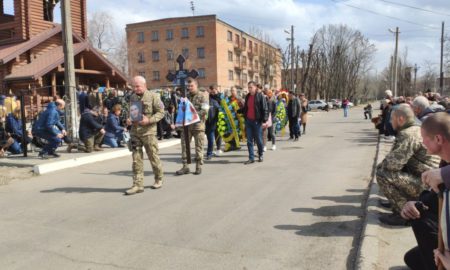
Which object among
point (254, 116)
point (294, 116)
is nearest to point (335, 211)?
point (254, 116)

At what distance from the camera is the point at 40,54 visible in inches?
1029

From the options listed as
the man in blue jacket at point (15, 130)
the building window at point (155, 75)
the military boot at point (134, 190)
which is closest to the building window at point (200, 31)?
the building window at point (155, 75)

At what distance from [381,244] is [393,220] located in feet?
2.48

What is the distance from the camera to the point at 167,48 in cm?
6750

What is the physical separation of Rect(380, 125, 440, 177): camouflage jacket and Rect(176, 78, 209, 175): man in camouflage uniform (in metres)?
4.69

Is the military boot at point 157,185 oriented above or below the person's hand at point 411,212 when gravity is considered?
below

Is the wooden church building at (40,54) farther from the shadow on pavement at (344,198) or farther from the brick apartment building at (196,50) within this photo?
the brick apartment building at (196,50)

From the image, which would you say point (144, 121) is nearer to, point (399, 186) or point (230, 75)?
point (399, 186)

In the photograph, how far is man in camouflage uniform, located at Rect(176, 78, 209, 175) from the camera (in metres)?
9.30

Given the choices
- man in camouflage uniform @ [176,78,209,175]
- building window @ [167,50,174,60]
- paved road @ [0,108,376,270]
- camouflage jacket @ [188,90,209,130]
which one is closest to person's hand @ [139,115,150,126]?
paved road @ [0,108,376,270]

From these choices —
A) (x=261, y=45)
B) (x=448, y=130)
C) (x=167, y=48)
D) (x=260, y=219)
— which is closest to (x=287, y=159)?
(x=260, y=219)

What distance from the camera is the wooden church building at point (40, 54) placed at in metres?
24.0

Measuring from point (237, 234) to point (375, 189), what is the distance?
2961 millimetres

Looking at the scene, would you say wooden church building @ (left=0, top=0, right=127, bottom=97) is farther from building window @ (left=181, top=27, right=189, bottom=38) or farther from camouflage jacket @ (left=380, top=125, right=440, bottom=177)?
building window @ (left=181, top=27, right=189, bottom=38)
